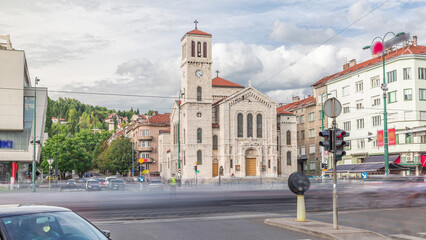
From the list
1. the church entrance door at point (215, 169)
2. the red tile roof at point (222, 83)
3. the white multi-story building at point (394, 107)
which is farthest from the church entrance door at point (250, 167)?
the red tile roof at point (222, 83)

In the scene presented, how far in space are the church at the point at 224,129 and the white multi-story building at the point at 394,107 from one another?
1449cm

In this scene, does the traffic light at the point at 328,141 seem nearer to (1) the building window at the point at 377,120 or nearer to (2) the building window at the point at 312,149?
(1) the building window at the point at 377,120

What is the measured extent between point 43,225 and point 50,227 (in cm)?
8

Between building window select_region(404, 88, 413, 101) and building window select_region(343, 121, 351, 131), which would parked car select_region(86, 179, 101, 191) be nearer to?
building window select_region(404, 88, 413, 101)

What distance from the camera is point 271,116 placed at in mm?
77875

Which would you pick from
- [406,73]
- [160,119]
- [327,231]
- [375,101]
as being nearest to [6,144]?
[160,119]

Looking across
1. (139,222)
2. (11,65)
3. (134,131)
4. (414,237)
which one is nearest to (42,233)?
(414,237)

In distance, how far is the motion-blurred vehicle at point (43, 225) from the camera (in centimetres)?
482

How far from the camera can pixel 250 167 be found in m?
76.0

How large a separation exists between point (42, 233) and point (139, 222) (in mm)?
10414

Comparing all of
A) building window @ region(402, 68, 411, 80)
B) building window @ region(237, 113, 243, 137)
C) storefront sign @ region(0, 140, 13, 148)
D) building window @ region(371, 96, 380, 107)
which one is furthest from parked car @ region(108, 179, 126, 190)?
building window @ region(237, 113, 243, 137)

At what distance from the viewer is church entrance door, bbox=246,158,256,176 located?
75.8 meters

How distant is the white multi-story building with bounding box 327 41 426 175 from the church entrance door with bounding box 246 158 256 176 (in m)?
15.6

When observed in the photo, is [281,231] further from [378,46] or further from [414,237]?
[378,46]
